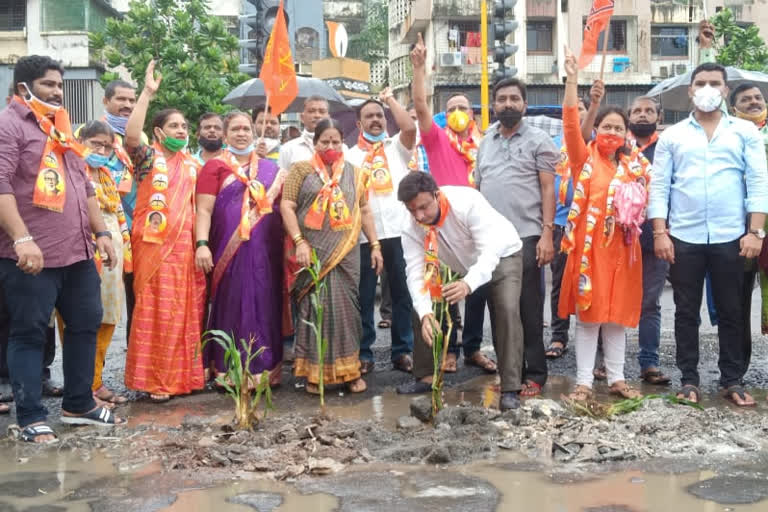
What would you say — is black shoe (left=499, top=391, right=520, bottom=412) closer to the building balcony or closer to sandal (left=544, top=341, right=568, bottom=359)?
sandal (left=544, top=341, right=568, bottom=359)

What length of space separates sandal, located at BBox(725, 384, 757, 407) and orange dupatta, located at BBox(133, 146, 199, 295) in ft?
11.6

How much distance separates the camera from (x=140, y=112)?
549cm

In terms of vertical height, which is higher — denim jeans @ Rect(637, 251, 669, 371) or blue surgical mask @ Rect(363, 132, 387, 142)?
blue surgical mask @ Rect(363, 132, 387, 142)

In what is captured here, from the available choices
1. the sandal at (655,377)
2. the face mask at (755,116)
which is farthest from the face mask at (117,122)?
the face mask at (755,116)

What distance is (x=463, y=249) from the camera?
525 centimetres

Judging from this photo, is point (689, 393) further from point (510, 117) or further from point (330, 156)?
point (330, 156)

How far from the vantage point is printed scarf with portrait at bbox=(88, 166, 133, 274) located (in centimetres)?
564

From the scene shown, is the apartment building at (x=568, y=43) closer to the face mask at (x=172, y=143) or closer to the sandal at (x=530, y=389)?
the face mask at (x=172, y=143)

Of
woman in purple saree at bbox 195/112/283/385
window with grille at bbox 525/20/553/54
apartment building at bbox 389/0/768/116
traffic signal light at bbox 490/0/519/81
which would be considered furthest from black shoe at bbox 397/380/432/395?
window with grille at bbox 525/20/553/54

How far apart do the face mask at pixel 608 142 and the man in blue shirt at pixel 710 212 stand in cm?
26

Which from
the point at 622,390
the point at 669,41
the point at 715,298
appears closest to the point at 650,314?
the point at 715,298

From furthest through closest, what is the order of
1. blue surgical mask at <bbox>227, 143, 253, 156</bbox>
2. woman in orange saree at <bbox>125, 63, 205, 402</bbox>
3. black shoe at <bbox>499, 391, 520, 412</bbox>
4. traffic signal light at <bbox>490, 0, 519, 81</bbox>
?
traffic signal light at <bbox>490, 0, 519, 81</bbox> < blue surgical mask at <bbox>227, 143, 253, 156</bbox> < woman in orange saree at <bbox>125, 63, 205, 402</bbox> < black shoe at <bbox>499, 391, 520, 412</bbox>

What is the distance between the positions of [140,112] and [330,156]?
125 cm

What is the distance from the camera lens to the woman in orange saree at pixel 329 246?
579cm
